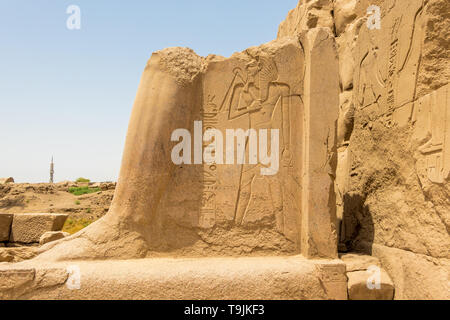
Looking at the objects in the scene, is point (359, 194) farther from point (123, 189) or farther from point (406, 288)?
point (123, 189)

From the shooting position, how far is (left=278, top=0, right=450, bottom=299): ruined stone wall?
3.04 meters

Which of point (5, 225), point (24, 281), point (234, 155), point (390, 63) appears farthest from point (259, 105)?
point (5, 225)

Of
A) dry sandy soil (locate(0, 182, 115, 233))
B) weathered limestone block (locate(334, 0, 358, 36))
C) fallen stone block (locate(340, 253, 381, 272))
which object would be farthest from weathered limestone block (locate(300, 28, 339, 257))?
dry sandy soil (locate(0, 182, 115, 233))

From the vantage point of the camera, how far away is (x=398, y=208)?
3.62 metres

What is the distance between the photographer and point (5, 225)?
6.29m

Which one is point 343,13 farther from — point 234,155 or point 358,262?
point 358,262

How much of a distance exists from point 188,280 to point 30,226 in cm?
438

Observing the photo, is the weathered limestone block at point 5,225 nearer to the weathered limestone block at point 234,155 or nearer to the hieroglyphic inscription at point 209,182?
the weathered limestone block at point 234,155

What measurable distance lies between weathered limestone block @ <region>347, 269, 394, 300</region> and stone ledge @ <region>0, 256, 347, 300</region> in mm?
79

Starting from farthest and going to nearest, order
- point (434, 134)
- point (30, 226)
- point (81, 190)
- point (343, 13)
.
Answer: point (81, 190), point (30, 226), point (343, 13), point (434, 134)

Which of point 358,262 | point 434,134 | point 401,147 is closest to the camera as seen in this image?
point 434,134

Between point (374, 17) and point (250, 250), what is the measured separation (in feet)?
9.94

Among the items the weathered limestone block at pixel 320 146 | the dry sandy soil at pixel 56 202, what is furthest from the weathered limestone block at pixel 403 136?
the dry sandy soil at pixel 56 202
